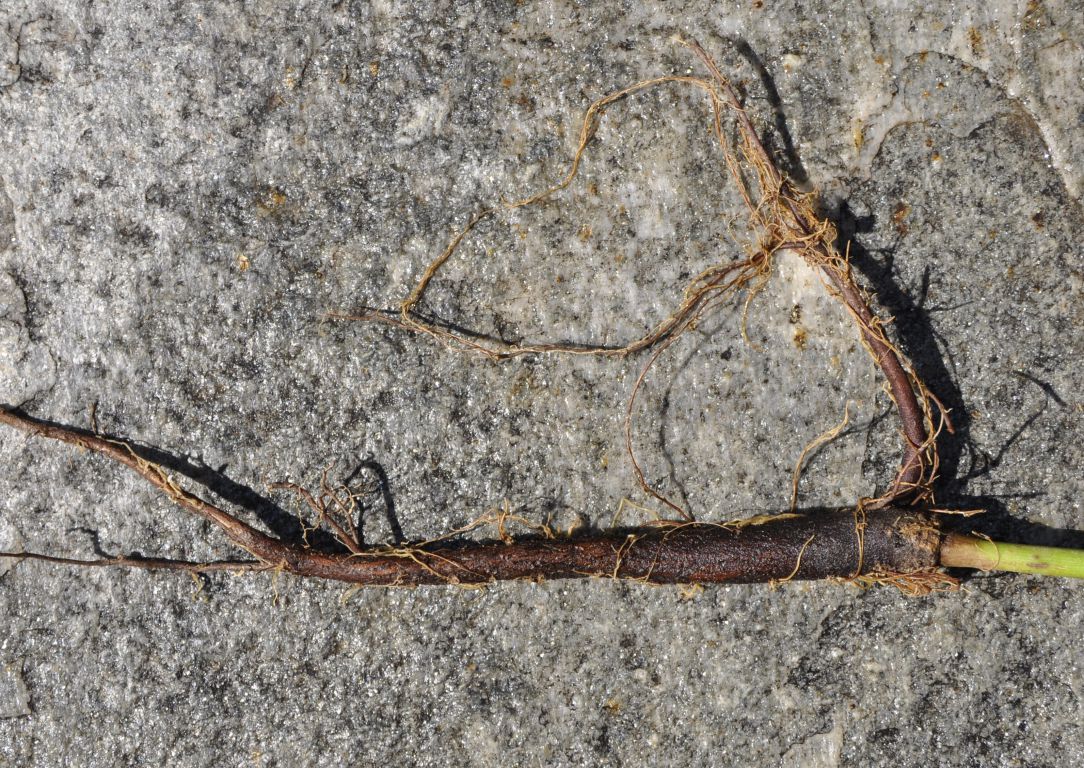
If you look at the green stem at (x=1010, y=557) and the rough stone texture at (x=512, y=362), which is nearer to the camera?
the green stem at (x=1010, y=557)

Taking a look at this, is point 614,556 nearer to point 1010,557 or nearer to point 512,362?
point 512,362

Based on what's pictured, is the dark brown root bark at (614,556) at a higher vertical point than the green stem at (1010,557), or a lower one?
higher

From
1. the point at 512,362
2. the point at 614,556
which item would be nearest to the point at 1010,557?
the point at 614,556

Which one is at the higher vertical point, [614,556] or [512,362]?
[512,362]

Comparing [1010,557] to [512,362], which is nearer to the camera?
[1010,557]

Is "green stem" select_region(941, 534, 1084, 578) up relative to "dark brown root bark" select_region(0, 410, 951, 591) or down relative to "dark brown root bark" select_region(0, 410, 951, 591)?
down
